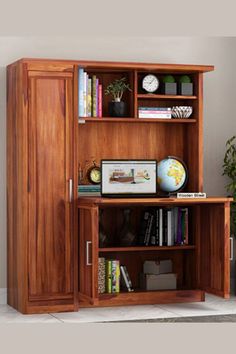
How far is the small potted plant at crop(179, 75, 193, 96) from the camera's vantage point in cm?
710

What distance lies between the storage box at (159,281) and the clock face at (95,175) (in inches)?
35.1

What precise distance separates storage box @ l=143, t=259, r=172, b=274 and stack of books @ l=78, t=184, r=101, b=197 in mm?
733

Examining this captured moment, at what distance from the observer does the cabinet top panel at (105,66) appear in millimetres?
6598

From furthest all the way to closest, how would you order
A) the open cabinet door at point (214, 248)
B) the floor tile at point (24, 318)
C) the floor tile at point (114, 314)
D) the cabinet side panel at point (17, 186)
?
the open cabinet door at point (214, 248)
the cabinet side panel at point (17, 186)
the floor tile at point (114, 314)
the floor tile at point (24, 318)

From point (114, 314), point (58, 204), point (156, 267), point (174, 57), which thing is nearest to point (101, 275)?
point (114, 314)

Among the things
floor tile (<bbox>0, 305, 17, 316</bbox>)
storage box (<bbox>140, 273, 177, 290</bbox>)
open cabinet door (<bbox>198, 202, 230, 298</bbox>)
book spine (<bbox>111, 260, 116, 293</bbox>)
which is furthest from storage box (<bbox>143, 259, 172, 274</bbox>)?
floor tile (<bbox>0, 305, 17, 316</bbox>)

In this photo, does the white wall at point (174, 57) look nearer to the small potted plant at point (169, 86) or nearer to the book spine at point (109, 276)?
the small potted plant at point (169, 86)

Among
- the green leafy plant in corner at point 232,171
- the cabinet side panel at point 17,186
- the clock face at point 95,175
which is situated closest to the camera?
the cabinet side panel at point 17,186

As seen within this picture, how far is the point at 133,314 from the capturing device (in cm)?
655

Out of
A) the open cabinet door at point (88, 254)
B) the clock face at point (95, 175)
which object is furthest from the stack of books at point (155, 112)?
the open cabinet door at point (88, 254)

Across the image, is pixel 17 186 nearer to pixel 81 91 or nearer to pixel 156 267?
pixel 81 91

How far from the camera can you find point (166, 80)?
7105mm

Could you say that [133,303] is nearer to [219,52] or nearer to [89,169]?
[89,169]

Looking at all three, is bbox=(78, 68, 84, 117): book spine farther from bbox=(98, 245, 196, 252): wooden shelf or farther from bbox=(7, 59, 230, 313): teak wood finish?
bbox=(98, 245, 196, 252): wooden shelf
